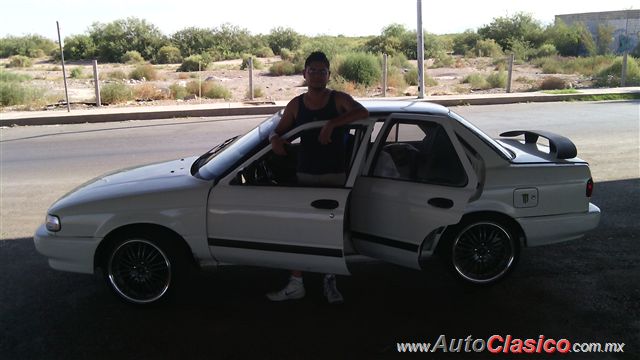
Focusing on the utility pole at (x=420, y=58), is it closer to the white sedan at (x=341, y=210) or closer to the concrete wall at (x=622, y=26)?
the white sedan at (x=341, y=210)

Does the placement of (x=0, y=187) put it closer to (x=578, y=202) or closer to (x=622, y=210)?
(x=578, y=202)

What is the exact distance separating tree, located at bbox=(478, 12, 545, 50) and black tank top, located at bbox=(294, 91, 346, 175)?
48647mm

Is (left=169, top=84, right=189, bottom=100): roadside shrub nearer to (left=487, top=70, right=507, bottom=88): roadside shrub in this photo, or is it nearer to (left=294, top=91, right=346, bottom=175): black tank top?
(left=487, top=70, right=507, bottom=88): roadside shrub

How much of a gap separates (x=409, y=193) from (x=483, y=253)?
31.5 inches

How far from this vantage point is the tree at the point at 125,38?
52.4m

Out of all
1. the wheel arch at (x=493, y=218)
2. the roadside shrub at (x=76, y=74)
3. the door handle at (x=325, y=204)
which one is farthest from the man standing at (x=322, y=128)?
the roadside shrub at (x=76, y=74)

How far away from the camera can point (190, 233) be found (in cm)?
432

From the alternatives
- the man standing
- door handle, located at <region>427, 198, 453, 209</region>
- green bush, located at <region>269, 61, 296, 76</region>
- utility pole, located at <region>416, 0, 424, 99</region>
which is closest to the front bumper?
the man standing

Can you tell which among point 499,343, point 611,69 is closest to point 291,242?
point 499,343

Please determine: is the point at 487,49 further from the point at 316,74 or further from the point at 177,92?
the point at 316,74

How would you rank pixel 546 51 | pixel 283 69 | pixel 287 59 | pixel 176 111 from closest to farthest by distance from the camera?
1. pixel 176 111
2. pixel 283 69
3. pixel 287 59
4. pixel 546 51

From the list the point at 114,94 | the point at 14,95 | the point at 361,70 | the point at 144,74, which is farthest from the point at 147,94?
the point at 144,74

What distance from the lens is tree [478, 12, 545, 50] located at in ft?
164

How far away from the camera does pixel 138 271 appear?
14.4 ft
